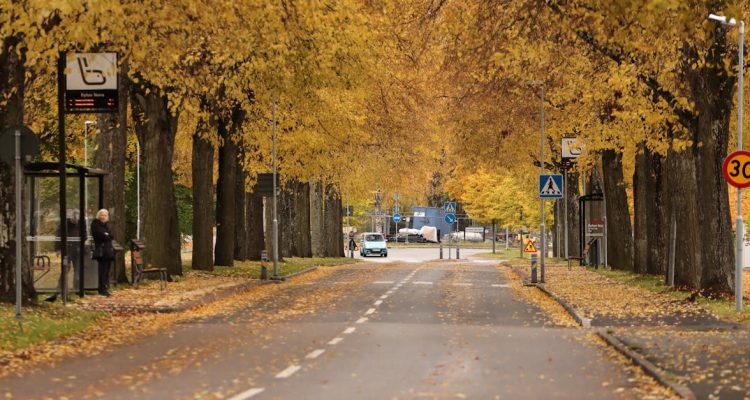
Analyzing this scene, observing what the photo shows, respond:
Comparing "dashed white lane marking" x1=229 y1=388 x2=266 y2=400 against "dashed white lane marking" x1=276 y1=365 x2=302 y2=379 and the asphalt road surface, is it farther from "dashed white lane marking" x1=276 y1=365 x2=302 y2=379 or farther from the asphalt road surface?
"dashed white lane marking" x1=276 y1=365 x2=302 y2=379

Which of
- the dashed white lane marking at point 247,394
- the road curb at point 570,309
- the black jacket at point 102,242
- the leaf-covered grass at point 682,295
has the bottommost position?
the road curb at point 570,309

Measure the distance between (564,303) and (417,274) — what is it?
18488 millimetres

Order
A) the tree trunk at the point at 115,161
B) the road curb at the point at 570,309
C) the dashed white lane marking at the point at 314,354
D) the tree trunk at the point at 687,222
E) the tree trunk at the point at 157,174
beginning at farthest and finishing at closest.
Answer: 1. the tree trunk at the point at 157,174
2. the tree trunk at the point at 115,161
3. the tree trunk at the point at 687,222
4. the road curb at the point at 570,309
5. the dashed white lane marking at the point at 314,354

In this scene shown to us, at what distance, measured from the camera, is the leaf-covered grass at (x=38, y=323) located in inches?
672

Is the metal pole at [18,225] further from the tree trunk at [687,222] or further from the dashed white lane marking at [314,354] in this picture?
the tree trunk at [687,222]

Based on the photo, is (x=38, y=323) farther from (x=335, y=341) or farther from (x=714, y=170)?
(x=714, y=170)

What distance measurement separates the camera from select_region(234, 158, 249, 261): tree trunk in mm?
44844

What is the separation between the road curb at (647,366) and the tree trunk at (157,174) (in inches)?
618

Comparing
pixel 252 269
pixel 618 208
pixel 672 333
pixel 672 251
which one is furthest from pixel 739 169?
pixel 252 269

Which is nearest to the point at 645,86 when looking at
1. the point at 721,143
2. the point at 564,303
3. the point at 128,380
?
the point at 721,143

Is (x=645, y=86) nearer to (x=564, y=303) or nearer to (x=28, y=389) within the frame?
(x=564, y=303)

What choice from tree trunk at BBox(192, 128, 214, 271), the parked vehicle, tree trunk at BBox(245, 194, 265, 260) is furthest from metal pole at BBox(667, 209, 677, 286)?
the parked vehicle

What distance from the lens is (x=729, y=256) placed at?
979 inches

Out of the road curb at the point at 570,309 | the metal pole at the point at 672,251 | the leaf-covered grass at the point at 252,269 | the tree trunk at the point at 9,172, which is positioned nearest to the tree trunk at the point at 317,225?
the leaf-covered grass at the point at 252,269
